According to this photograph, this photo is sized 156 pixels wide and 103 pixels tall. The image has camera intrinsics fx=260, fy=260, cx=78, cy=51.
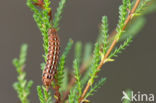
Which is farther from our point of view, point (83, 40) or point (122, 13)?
point (83, 40)

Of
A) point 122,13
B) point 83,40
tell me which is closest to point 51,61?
point 122,13

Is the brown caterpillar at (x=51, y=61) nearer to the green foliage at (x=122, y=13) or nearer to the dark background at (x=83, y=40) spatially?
the green foliage at (x=122, y=13)

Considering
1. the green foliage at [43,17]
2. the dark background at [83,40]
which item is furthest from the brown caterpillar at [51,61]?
A: the dark background at [83,40]

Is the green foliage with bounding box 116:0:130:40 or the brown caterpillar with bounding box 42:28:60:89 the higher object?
the green foliage with bounding box 116:0:130:40

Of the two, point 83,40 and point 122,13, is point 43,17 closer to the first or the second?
point 122,13

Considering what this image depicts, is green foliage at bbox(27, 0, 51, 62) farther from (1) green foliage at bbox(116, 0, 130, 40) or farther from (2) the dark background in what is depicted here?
(2) the dark background

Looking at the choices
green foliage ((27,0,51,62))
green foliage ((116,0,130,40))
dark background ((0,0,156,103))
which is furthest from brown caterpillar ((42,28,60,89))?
dark background ((0,0,156,103))

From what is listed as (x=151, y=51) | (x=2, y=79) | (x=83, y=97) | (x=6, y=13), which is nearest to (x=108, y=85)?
(x=151, y=51)

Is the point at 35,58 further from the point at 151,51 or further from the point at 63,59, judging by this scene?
the point at 63,59
